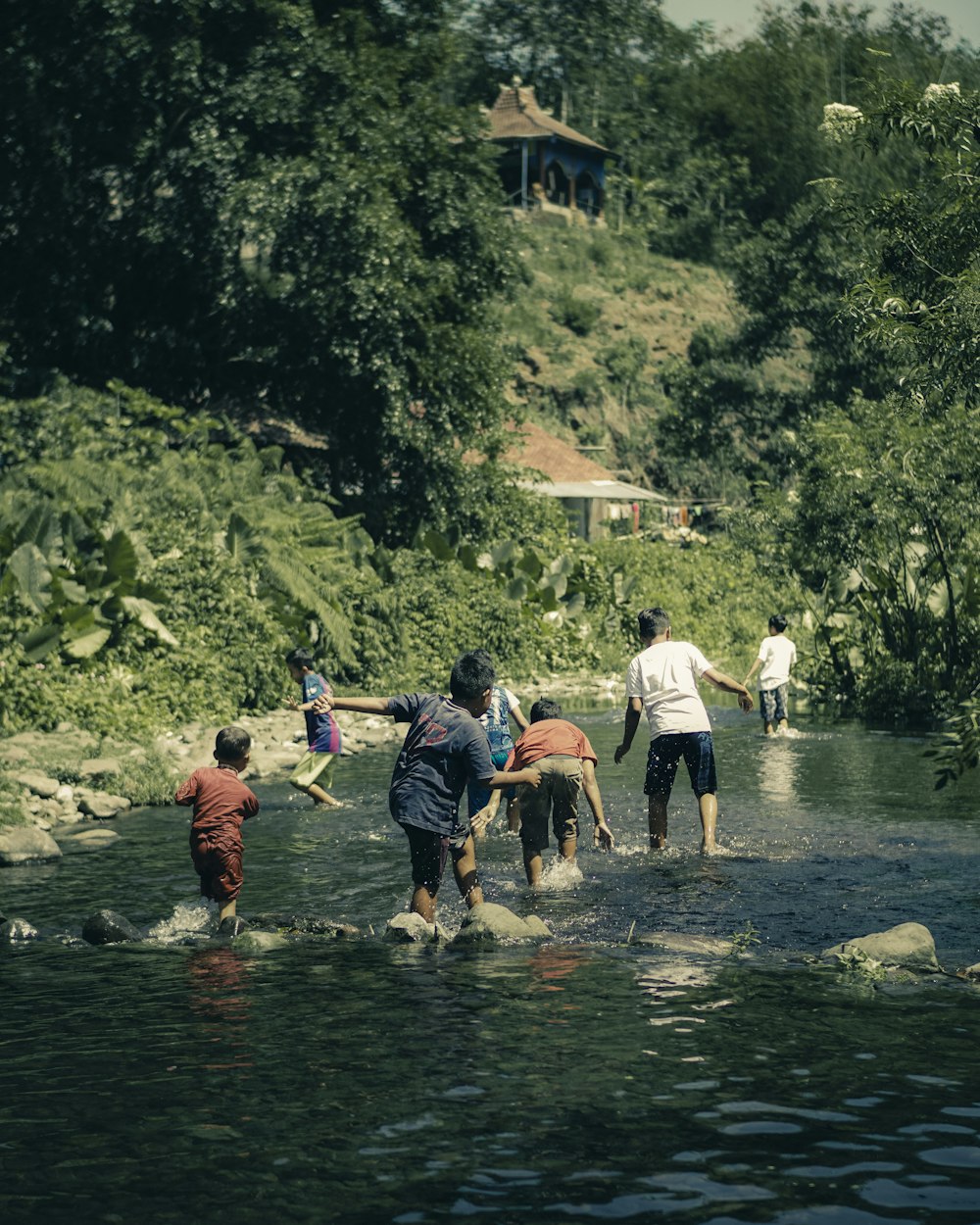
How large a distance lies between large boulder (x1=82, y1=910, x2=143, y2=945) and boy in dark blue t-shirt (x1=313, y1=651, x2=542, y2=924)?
6.27ft

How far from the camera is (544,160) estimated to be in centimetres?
6938

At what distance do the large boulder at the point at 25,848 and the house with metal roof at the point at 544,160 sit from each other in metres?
57.5

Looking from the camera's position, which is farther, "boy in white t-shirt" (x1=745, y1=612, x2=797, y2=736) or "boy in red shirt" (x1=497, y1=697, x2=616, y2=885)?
"boy in white t-shirt" (x1=745, y1=612, x2=797, y2=736)

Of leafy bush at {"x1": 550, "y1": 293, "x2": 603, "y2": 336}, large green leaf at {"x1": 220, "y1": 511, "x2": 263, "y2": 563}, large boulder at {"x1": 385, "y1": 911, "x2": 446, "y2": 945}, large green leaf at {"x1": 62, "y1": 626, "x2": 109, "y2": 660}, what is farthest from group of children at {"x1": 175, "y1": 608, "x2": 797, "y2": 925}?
leafy bush at {"x1": 550, "y1": 293, "x2": 603, "y2": 336}

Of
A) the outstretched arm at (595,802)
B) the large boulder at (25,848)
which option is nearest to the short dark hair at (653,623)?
the outstretched arm at (595,802)

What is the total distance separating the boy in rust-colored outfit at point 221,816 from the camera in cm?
977

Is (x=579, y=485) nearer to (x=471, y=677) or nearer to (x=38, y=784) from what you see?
(x=38, y=784)

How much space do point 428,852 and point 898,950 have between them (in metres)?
2.65

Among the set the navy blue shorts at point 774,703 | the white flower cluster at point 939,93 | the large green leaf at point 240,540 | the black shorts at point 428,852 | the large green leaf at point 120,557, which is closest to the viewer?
the black shorts at point 428,852

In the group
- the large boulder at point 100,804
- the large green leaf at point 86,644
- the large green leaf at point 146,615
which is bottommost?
the large boulder at point 100,804

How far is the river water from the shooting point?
550 cm

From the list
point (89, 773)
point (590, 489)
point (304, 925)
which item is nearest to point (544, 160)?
point (590, 489)

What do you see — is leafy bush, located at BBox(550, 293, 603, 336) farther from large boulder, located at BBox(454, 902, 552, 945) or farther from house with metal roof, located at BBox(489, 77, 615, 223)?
large boulder, located at BBox(454, 902, 552, 945)

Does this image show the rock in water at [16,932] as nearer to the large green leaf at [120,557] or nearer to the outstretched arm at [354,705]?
the outstretched arm at [354,705]
